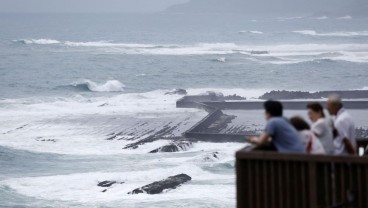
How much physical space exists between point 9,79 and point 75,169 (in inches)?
1840

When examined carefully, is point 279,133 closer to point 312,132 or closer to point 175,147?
point 312,132

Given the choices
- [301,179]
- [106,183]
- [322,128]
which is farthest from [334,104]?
[106,183]

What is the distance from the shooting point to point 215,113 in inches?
1661

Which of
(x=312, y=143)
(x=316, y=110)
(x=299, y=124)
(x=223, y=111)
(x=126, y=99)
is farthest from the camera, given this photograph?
(x=126, y=99)

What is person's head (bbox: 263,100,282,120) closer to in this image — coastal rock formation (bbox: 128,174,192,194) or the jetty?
the jetty

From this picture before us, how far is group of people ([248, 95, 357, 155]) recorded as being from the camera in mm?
9484

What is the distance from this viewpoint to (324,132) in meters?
9.79

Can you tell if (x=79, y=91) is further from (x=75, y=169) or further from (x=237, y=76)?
(x=75, y=169)

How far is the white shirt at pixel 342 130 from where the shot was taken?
9.88 meters

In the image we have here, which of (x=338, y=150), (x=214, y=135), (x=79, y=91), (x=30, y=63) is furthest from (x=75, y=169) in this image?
(x=30, y=63)

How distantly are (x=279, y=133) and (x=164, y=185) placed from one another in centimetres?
1643

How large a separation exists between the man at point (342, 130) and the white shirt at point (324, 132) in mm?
154

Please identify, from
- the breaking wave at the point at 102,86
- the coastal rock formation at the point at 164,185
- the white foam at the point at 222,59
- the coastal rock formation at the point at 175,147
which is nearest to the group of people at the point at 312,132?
A: the coastal rock formation at the point at 164,185

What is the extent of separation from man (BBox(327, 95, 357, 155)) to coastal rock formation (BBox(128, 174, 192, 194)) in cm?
1539
